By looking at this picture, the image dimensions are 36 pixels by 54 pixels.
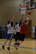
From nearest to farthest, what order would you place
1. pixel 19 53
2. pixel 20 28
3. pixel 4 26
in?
pixel 19 53 < pixel 20 28 < pixel 4 26

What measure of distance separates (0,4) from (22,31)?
753 centimetres

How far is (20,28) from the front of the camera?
6.08 meters

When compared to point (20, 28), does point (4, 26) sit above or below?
below

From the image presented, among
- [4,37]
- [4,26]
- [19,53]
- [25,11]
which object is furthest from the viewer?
[4,26]

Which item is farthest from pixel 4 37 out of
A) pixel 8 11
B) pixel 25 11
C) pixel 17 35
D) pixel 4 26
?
pixel 25 11

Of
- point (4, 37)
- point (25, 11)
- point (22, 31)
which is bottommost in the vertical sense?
point (4, 37)

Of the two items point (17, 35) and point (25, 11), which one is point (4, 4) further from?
point (25, 11)

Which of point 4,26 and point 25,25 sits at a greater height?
point 25,25

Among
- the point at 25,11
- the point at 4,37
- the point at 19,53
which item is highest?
the point at 25,11

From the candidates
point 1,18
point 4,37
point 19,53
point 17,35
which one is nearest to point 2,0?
point 1,18

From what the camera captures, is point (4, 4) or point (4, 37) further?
point (4, 4)

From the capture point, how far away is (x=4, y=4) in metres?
13.0

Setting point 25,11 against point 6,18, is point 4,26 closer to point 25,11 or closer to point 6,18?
point 6,18

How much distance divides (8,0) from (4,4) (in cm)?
60
